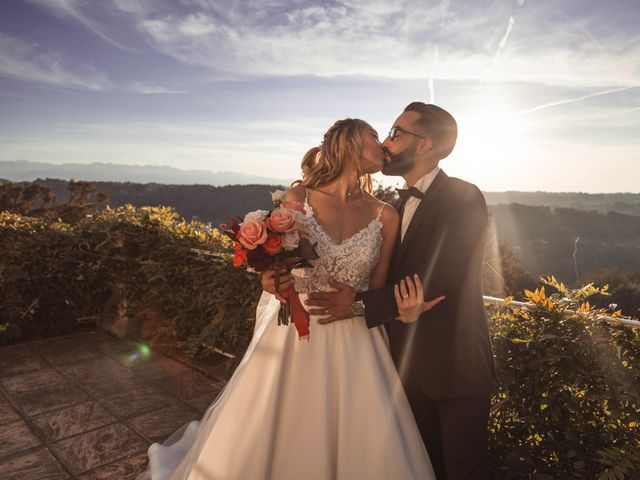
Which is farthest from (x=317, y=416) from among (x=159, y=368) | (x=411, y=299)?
(x=159, y=368)

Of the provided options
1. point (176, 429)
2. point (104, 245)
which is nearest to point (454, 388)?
point (176, 429)

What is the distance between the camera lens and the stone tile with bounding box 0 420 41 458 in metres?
4.32

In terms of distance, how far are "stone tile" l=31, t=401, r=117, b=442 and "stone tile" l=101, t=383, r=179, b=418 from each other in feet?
0.44

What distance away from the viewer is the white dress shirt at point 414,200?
299 cm

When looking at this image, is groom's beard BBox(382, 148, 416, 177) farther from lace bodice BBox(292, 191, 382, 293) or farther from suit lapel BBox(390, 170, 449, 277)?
→ lace bodice BBox(292, 191, 382, 293)

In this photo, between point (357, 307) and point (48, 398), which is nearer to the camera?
point (357, 307)

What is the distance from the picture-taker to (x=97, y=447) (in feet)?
14.4

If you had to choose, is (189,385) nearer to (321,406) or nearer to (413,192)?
(321,406)

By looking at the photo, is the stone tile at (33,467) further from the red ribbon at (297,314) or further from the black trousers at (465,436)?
the black trousers at (465,436)

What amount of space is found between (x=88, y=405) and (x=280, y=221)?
3.98 m

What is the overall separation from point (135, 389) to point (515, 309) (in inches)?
178

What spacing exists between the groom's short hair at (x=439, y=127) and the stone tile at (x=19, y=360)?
606 centimetres

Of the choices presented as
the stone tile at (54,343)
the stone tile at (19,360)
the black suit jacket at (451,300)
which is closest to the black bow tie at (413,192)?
the black suit jacket at (451,300)

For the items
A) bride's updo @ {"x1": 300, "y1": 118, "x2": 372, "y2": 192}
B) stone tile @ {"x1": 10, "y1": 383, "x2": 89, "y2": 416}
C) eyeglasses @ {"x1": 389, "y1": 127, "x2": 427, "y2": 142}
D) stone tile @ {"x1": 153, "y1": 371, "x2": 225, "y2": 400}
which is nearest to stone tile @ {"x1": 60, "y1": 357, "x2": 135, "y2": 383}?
stone tile @ {"x1": 10, "y1": 383, "x2": 89, "y2": 416}
